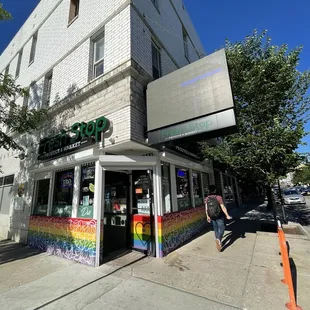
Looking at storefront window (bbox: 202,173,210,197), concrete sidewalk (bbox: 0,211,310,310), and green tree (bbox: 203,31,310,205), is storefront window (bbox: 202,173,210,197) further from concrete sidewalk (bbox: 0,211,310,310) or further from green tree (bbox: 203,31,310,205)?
concrete sidewalk (bbox: 0,211,310,310)

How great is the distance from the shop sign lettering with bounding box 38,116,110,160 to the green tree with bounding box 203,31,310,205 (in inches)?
193

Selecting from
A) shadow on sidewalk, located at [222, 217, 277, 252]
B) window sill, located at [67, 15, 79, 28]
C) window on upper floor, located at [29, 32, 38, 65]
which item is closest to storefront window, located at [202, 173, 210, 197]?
shadow on sidewalk, located at [222, 217, 277, 252]

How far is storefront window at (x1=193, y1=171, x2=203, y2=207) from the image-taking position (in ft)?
27.4

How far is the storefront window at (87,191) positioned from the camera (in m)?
5.61

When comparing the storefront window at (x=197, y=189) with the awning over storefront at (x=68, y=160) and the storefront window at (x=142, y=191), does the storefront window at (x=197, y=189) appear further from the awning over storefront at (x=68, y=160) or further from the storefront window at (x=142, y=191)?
the awning over storefront at (x=68, y=160)

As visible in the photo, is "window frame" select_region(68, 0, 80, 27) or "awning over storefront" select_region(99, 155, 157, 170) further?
"window frame" select_region(68, 0, 80, 27)

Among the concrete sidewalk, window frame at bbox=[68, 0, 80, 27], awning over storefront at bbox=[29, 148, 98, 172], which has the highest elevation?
window frame at bbox=[68, 0, 80, 27]

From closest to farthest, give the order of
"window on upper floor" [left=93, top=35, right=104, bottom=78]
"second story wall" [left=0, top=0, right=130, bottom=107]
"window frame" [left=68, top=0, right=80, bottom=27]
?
"second story wall" [left=0, top=0, right=130, bottom=107] < "window on upper floor" [left=93, top=35, right=104, bottom=78] < "window frame" [left=68, top=0, right=80, bottom=27]

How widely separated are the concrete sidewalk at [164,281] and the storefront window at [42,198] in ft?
5.43

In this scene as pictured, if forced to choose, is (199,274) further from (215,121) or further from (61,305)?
(215,121)

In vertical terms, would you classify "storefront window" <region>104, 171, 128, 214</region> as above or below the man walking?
above

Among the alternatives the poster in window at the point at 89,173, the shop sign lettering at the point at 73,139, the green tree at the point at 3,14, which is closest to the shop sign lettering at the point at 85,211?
the poster in window at the point at 89,173

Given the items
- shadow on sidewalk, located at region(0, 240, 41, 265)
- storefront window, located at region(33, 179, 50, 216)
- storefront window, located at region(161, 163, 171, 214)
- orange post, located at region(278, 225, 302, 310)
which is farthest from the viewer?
storefront window, located at region(33, 179, 50, 216)

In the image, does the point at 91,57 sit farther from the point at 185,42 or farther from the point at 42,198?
the point at 185,42
